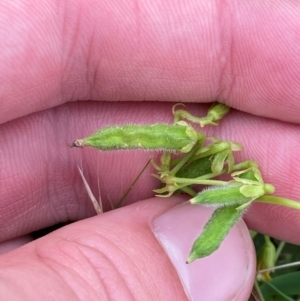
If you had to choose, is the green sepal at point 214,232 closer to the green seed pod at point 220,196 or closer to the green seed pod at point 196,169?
the green seed pod at point 220,196

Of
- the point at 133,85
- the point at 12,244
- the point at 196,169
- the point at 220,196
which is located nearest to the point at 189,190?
the point at 196,169

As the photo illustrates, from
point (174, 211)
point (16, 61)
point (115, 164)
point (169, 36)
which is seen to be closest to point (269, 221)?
point (174, 211)

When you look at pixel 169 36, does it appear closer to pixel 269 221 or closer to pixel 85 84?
pixel 85 84

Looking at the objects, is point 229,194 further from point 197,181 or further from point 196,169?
point 196,169

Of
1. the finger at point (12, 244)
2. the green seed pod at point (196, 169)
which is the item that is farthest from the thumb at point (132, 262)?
the finger at point (12, 244)

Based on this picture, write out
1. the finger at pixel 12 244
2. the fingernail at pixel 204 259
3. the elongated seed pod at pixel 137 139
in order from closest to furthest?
the elongated seed pod at pixel 137 139 → the fingernail at pixel 204 259 → the finger at pixel 12 244

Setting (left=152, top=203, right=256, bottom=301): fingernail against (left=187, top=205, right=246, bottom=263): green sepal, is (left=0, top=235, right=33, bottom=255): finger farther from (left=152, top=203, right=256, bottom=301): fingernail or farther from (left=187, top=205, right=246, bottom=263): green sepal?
(left=187, top=205, right=246, bottom=263): green sepal
